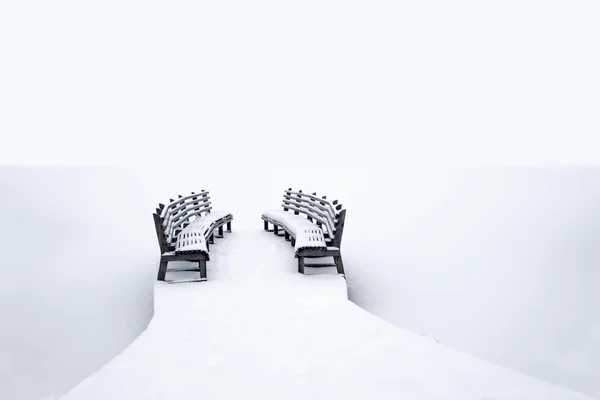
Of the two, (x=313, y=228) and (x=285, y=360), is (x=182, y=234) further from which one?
(x=285, y=360)

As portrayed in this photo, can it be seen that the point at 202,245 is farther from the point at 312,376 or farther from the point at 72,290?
the point at 312,376

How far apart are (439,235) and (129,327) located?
33.8 feet

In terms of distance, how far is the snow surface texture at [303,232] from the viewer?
807cm

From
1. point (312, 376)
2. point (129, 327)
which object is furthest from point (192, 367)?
point (129, 327)

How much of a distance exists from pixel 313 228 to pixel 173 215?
269 cm

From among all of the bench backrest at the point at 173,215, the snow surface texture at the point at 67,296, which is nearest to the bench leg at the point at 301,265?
the bench backrest at the point at 173,215

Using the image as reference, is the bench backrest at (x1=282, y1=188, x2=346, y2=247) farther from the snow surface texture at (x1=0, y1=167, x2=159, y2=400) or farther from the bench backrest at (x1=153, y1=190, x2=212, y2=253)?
the snow surface texture at (x1=0, y1=167, x2=159, y2=400)

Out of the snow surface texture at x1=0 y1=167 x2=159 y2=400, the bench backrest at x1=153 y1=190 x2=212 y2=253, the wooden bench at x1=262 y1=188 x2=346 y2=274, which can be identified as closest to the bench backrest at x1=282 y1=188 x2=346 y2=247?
the wooden bench at x1=262 y1=188 x2=346 y2=274

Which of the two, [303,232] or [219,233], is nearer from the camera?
[303,232]

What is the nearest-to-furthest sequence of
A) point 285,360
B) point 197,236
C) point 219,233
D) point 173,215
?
point 285,360, point 197,236, point 173,215, point 219,233

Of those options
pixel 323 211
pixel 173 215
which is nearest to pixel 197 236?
pixel 173 215

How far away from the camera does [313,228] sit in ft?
29.5

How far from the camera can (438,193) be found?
86.3ft

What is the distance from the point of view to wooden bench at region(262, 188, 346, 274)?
812 centimetres
